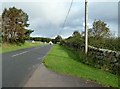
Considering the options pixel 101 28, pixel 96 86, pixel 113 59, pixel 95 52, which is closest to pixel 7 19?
pixel 101 28

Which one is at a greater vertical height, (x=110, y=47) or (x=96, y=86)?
(x=110, y=47)

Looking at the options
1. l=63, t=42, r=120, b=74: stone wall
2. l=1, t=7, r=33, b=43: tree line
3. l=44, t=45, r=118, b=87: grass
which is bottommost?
l=44, t=45, r=118, b=87: grass

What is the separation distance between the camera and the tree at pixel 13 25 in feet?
226

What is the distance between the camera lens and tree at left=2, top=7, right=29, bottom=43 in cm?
6888

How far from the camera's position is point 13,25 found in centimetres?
6881

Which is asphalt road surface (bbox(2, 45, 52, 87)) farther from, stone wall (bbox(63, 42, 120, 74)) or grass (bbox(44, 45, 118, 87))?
stone wall (bbox(63, 42, 120, 74))

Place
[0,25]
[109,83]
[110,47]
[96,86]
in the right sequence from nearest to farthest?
[96,86], [109,83], [110,47], [0,25]

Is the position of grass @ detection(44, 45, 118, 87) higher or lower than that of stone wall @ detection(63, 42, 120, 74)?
lower

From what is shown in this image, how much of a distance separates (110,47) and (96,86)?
10.1 meters

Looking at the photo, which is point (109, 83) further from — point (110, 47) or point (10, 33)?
point (10, 33)

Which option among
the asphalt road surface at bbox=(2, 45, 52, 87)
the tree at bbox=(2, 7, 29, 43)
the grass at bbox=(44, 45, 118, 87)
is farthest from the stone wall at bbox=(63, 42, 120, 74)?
the tree at bbox=(2, 7, 29, 43)

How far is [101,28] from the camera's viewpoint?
137 ft

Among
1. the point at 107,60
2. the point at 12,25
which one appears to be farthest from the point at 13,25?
the point at 107,60

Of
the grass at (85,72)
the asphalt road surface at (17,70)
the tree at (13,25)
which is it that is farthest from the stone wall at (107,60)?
the tree at (13,25)
